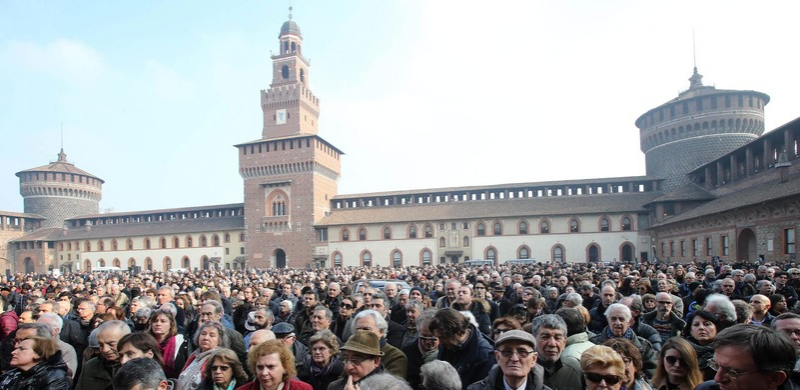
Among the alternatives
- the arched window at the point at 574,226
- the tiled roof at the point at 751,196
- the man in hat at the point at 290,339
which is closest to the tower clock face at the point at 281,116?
the arched window at the point at 574,226

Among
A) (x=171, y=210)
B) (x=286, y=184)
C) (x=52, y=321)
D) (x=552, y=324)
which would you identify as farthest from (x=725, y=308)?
(x=171, y=210)

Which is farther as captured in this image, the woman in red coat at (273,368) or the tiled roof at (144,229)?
the tiled roof at (144,229)

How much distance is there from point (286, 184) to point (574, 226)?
26.9 metres

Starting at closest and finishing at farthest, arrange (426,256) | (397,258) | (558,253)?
(558,253), (426,256), (397,258)

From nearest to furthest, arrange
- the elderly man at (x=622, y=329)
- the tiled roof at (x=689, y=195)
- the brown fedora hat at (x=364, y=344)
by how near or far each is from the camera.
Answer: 1. the brown fedora hat at (x=364, y=344)
2. the elderly man at (x=622, y=329)
3. the tiled roof at (x=689, y=195)

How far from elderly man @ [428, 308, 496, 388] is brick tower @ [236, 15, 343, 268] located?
42.9m

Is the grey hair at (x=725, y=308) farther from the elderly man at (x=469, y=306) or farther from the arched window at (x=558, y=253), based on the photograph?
the arched window at (x=558, y=253)

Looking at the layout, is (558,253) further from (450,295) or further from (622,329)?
(622,329)

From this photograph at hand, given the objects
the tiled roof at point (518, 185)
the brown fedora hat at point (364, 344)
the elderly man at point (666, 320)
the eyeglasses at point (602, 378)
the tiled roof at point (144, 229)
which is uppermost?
the tiled roof at point (518, 185)

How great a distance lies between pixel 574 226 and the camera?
41500 millimetres

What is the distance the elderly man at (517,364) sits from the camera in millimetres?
3145

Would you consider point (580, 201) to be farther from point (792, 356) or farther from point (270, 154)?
point (792, 356)

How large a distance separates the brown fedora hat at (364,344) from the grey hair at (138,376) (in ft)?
4.06

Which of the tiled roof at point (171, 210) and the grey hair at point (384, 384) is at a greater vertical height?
the tiled roof at point (171, 210)
